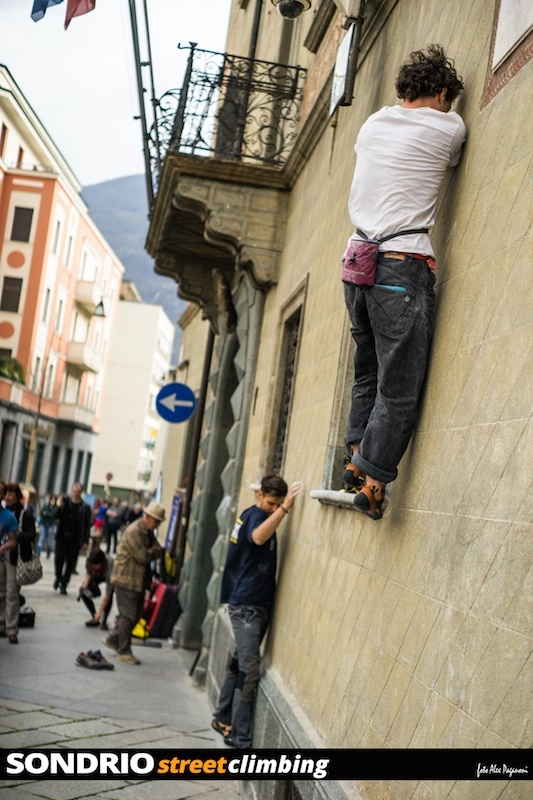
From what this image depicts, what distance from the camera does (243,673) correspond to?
7.79 metres

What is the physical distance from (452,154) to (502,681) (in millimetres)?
2273

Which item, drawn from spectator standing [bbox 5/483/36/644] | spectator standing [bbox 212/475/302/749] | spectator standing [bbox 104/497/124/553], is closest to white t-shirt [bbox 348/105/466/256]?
spectator standing [bbox 212/475/302/749]

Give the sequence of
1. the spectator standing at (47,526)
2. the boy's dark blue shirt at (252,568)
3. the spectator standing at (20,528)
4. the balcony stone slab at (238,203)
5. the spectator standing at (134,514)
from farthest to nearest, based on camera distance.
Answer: the spectator standing at (47,526) → the spectator standing at (134,514) → the spectator standing at (20,528) → the balcony stone slab at (238,203) → the boy's dark blue shirt at (252,568)

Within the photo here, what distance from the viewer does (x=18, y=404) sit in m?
52.1

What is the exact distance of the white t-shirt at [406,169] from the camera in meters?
4.41

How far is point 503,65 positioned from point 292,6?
528 cm

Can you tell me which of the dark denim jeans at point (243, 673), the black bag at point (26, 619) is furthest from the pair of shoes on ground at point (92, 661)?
the dark denim jeans at point (243, 673)

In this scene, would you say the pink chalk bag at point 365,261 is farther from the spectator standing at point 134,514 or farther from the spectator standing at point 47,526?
the spectator standing at point 47,526

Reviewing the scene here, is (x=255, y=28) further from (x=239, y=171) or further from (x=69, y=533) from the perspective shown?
(x=69, y=533)

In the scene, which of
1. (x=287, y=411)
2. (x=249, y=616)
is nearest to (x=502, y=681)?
(x=249, y=616)

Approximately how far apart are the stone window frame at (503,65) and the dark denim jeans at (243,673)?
4.67 meters

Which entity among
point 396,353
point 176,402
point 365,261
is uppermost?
point 365,261

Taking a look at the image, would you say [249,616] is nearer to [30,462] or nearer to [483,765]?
[483,765]

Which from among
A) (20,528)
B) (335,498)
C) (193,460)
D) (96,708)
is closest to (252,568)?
(335,498)
